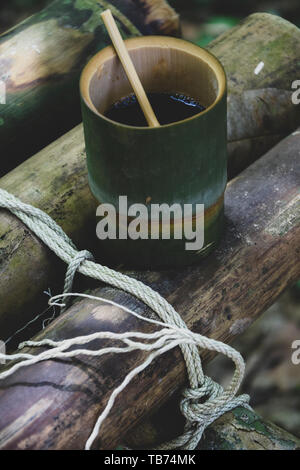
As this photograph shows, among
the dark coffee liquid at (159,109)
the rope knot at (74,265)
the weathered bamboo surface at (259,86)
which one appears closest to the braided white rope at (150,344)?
the rope knot at (74,265)

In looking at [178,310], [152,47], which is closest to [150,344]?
[178,310]

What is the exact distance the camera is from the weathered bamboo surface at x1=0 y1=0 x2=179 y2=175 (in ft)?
5.44

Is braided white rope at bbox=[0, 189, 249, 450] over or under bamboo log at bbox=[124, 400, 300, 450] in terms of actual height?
over

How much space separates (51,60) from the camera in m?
1.71

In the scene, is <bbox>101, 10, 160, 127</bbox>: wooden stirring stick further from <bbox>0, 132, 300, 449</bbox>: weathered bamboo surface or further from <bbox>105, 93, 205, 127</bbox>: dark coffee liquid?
<bbox>0, 132, 300, 449</bbox>: weathered bamboo surface

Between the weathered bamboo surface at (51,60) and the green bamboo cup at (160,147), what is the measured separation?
0.54 m

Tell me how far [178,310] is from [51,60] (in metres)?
0.93

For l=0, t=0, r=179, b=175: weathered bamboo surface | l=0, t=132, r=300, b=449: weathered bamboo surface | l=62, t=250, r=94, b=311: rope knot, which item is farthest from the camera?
l=0, t=0, r=179, b=175: weathered bamboo surface

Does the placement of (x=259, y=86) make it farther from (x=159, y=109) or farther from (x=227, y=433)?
(x=227, y=433)

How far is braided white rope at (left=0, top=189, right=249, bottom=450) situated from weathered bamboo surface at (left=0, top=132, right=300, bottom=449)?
0.08 ft

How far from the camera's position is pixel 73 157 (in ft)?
4.91

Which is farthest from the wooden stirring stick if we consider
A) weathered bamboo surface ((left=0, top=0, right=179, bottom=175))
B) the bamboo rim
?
weathered bamboo surface ((left=0, top=0, right=179, bottom=175))

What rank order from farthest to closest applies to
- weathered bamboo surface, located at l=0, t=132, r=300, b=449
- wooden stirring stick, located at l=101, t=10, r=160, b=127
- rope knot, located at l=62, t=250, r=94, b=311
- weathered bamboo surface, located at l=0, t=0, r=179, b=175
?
weathered bamboo surface, located at l=0, t=0, r=179, b=175 → rope knot, located at l=62, t=250, r=94, b=311 → wooden stirring stick, located at l=101, t=10, r=160, b=127 → weathered bamboo surface, located at l=0, t=132, r=300, b=449

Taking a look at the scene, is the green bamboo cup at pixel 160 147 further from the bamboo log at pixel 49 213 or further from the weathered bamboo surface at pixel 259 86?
the weathered bamboo surface at pixel 259 86
